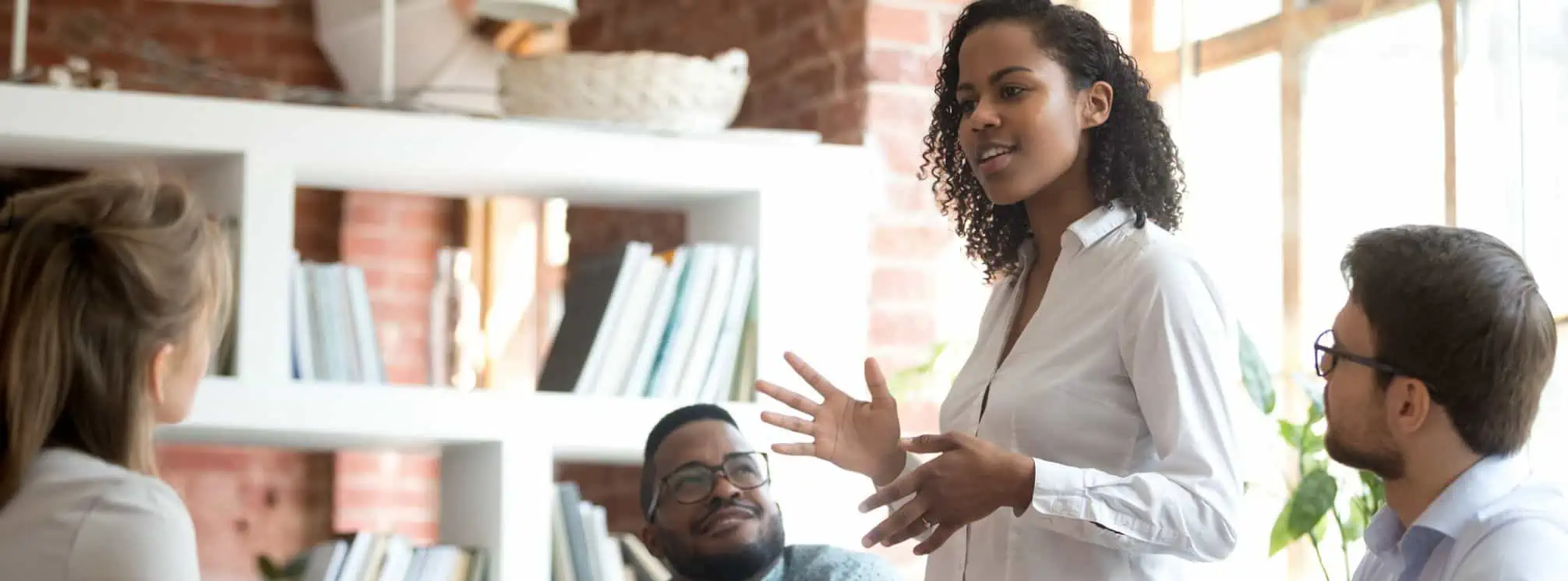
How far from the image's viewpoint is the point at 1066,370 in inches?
70.0

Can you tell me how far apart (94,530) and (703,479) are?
149 cm

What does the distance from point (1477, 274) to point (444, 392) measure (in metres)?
1.75

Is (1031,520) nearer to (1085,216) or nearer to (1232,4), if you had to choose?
(1085,216)

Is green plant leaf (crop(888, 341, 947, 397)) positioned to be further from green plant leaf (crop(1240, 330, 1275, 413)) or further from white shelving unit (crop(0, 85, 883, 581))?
green plant leaf (crop(1240, 330, 1275, 413))

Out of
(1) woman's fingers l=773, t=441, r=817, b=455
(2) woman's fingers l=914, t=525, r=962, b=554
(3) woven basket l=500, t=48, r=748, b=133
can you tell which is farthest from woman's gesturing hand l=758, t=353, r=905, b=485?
(3) woven basket l=500, t=48, r=748, b=133

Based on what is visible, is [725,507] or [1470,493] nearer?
[1470,493]

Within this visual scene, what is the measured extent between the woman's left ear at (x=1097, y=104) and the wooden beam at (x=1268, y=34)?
0.85m

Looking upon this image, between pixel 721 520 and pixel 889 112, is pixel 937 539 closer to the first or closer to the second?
pixel 721 520

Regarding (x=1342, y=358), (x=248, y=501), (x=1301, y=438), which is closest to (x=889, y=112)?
(x=1301, y=438)

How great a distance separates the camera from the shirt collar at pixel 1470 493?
5.17 feet

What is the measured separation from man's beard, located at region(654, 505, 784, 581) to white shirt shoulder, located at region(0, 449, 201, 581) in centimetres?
135

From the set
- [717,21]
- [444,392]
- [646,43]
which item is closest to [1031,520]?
[444,392]

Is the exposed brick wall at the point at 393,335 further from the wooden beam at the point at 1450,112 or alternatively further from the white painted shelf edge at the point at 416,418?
the wooden beam at the point at 1450,112

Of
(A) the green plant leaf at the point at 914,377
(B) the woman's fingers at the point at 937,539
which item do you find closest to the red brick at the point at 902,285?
(A) the green plant leaf at the point at 914,377
